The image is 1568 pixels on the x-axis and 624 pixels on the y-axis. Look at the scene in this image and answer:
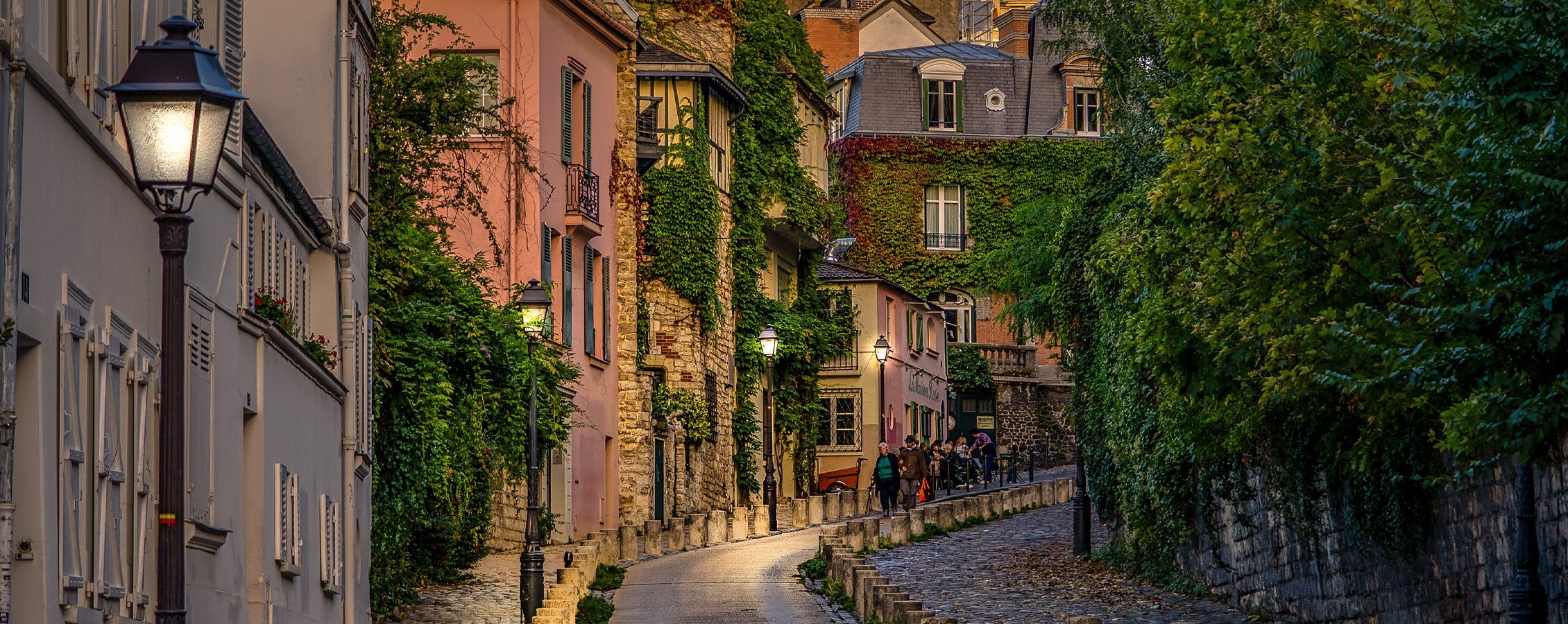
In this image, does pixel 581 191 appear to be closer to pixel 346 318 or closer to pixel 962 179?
pixel 346 318

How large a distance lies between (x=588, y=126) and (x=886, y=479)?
1070 cm

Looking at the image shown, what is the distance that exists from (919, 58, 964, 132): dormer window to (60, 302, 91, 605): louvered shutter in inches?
2309

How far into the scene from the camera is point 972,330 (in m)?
68.1

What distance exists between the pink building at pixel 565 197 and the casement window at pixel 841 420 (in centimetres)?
2015

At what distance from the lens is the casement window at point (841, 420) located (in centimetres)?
5766

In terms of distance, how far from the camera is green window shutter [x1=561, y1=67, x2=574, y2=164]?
1350 inches

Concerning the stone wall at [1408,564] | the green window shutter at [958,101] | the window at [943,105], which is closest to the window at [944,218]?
the window at [943,105]

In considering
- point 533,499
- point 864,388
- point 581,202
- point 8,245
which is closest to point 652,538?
point 581,202

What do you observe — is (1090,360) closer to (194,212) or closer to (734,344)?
(734,344)

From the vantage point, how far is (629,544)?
32188mm

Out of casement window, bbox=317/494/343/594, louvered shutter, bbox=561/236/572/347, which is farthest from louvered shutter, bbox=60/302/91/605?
louvered shutter, bbox=561/236/572/347

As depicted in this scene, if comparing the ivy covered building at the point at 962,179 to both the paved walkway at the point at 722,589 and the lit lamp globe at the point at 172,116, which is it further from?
the lit lamp globe at the point at 172,116

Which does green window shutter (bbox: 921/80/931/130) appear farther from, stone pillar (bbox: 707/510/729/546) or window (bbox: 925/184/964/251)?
stone pillar (bbox: 707/510/729/546)

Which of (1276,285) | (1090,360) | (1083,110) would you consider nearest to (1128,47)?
(1090,360)
